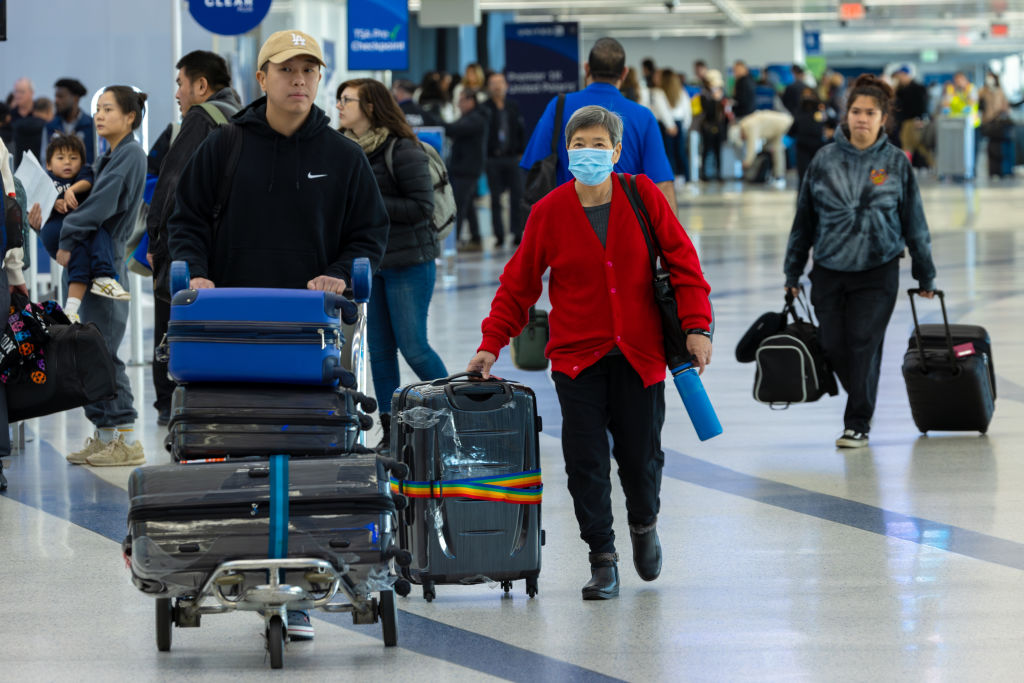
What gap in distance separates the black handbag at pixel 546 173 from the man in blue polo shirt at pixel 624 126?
2 cm

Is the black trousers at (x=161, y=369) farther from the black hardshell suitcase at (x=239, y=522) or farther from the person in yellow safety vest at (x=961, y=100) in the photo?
the person in yellow safety vest at (x=961, y=100)

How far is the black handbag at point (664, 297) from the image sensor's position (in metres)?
4.92

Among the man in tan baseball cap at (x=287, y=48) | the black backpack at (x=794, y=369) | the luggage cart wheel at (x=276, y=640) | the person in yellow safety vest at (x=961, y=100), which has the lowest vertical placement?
the luggage cart wheel at (x=276, y=640)

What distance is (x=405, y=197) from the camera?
716cm

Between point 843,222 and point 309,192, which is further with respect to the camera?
point 843,222

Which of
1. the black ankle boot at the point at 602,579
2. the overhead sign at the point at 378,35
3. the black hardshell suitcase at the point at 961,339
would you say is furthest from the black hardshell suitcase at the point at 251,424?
the overhead sign at the point at 378,35

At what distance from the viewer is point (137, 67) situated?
1761 cm

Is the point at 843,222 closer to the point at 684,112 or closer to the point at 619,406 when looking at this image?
the point at 619,406

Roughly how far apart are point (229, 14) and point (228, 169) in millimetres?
7193

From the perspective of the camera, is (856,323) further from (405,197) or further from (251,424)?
(251,424)

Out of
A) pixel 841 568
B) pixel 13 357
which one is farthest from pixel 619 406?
pixel 13 357

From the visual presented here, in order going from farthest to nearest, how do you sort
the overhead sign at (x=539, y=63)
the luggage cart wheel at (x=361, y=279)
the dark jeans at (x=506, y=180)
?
1. the overhead sign at (x=539, y=63)
2. the dark jeans at (x=506, y=180)
3. the luggage cart wheel at (x=361, y=279)

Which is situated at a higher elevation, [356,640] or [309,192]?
[309,192]

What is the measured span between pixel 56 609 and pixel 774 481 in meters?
3.15
